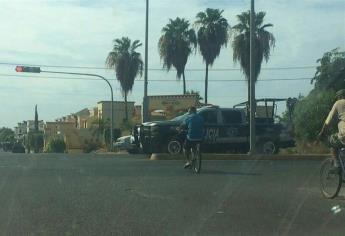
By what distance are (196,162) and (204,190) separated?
14.1 ft

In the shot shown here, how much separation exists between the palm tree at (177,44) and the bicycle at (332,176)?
43933 millimetres

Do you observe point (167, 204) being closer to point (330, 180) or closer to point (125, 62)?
point (330, 180)

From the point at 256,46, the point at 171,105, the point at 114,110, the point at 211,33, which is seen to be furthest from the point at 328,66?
the point at 114,110

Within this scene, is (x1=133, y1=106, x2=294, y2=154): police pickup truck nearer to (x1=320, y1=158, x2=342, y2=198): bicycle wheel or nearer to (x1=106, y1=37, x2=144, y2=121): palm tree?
(x1=320, y1=158, x2=342, y2=198): bicycle wheel

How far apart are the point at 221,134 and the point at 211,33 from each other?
29473mm

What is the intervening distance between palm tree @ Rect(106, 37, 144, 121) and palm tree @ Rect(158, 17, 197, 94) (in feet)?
21.7

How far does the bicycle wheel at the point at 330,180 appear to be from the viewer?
38.9ft

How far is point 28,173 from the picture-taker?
17.6 meters

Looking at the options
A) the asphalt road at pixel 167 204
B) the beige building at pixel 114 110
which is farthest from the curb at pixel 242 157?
the beige building at pixel 114 110

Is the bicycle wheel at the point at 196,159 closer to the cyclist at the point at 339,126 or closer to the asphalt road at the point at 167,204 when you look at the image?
the asphalt road at the point at 167,204

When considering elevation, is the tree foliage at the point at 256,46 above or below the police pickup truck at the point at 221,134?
above

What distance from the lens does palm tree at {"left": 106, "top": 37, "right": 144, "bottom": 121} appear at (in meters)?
62.7

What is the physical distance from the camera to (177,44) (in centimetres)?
5650

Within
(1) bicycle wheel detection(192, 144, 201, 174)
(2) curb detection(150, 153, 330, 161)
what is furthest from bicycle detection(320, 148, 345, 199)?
(2) curb detection(150, 153, 330, 161)
